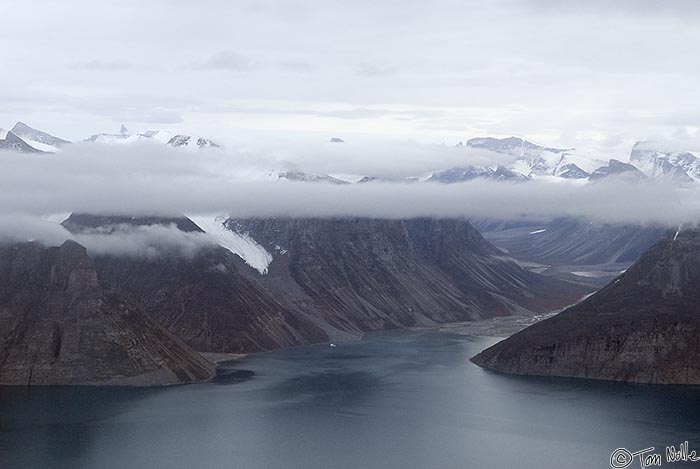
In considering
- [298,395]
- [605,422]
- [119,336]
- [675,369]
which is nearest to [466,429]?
[605,422]

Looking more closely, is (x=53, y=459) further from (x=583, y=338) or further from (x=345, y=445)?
(x=583, y=338)
